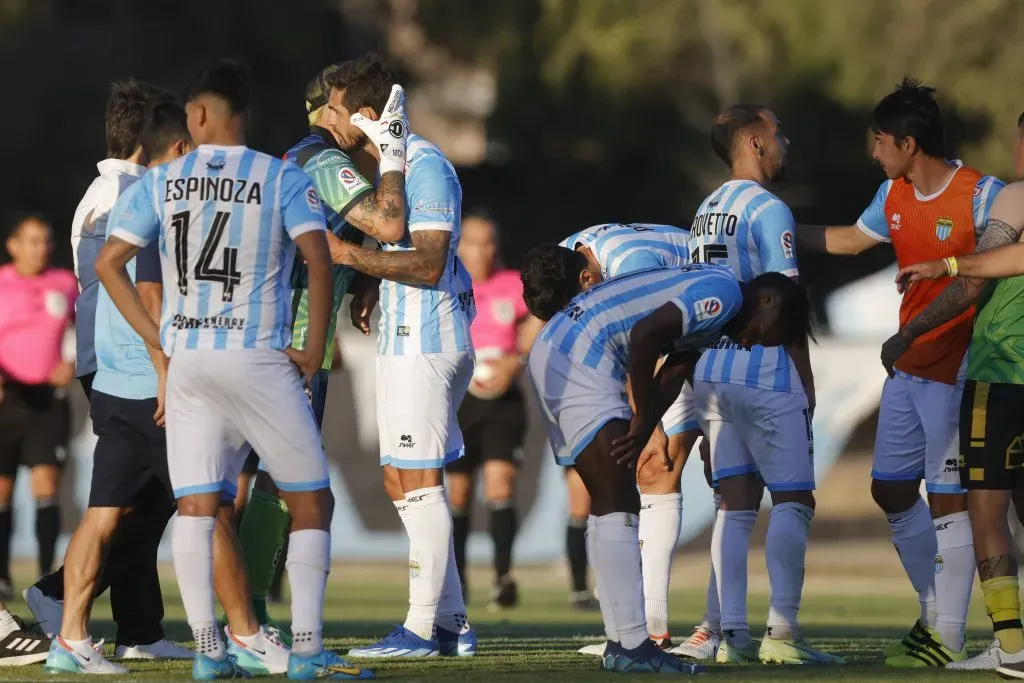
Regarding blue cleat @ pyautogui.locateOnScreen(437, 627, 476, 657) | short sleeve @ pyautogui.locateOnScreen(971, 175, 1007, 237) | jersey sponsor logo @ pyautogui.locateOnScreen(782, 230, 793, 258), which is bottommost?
blue cleat @ pyautogui.locateOnScreen(437, 627, 476, 657)

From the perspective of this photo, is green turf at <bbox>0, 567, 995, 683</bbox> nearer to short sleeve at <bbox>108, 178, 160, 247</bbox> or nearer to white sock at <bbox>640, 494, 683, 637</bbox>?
white sock at <bbox>640, 494, 683, 637</bbox>

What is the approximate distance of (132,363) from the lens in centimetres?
721

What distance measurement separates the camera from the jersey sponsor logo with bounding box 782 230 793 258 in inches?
313

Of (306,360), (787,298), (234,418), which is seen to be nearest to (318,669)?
(234,418)

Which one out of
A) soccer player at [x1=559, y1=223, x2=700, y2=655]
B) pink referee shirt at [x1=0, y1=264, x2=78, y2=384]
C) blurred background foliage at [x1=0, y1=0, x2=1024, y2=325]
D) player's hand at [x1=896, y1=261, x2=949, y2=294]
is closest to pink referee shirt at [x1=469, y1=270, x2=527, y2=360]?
pink referee shirt at [x1=0, y1=264, x2=78, y2=384]

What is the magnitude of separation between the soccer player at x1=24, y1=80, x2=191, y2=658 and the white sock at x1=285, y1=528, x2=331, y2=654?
1266 mm

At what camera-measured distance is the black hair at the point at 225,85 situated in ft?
21.4

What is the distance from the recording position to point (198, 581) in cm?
644

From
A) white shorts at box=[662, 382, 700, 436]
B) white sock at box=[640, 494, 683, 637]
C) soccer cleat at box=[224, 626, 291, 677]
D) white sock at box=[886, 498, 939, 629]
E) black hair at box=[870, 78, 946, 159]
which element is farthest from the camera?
white shorts at box=[662, 382, 700, 436]

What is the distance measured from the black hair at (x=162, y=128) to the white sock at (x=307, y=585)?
1.87 meters

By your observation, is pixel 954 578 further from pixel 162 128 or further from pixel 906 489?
pixel 162 128

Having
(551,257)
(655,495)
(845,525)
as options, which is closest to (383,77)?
(551,257)

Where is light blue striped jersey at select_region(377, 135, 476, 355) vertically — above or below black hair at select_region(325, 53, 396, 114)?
below

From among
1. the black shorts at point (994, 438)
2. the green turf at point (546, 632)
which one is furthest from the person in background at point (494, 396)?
the black shorts at point (994, 438)
